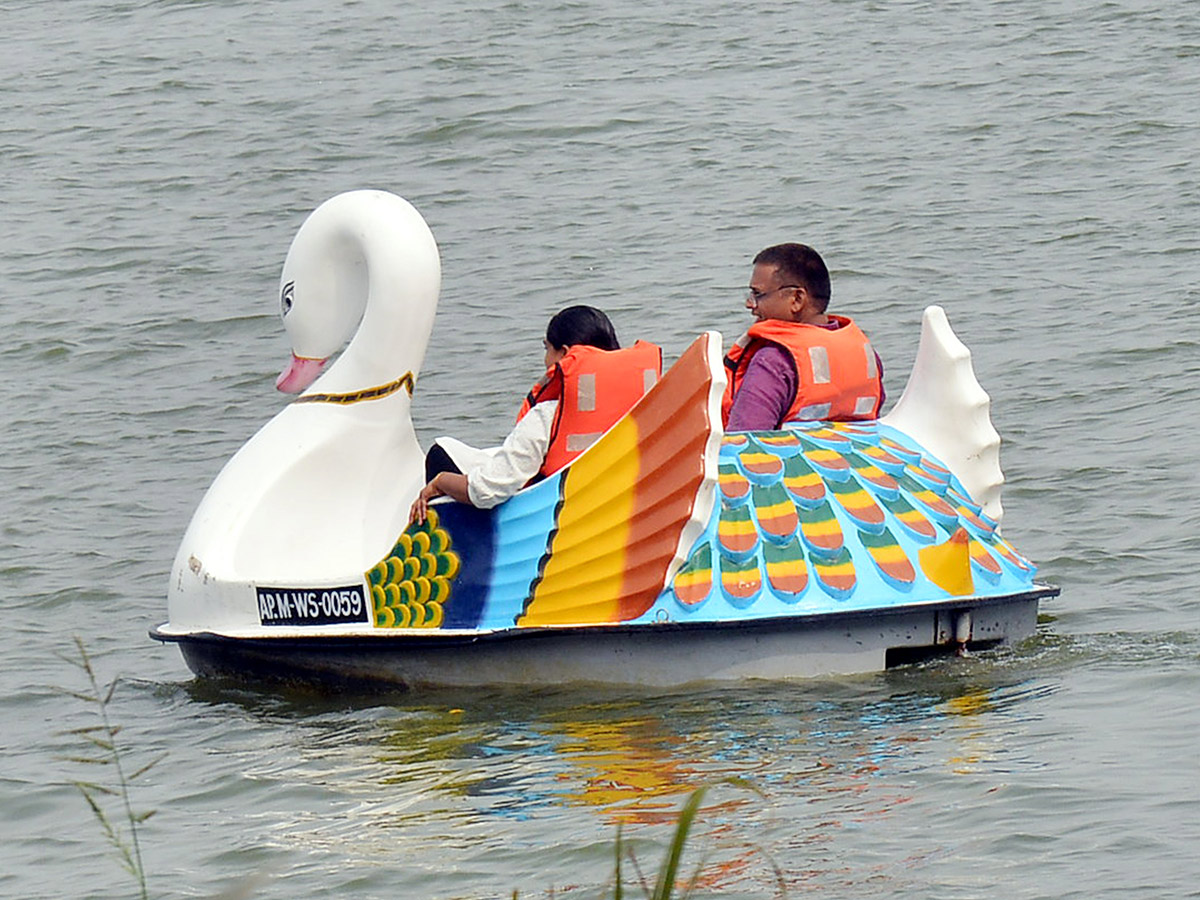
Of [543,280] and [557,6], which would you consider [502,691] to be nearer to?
[543,280]

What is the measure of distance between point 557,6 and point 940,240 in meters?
7.20

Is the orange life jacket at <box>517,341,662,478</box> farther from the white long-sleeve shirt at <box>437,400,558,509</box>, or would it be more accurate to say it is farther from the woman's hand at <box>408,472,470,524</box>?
the woman's hand at <box>408,472,470,524</box>

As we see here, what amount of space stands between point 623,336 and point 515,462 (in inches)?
202

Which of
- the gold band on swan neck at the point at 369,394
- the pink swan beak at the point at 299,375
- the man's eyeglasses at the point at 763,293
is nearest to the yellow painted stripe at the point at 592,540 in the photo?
the man's eyeglasses at the point at 763,293

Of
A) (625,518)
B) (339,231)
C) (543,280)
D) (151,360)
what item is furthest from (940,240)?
(625,518)

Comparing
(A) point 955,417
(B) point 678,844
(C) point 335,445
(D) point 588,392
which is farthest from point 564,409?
(B) point 678,844

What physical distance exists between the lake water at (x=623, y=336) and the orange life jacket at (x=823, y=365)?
939mm

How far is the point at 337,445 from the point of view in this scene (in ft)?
24.5

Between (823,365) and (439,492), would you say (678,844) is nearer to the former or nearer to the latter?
(439,492)

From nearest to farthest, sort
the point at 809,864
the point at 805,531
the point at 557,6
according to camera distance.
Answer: the point at 809,864 → the point at 805,531 → the point at 557,6

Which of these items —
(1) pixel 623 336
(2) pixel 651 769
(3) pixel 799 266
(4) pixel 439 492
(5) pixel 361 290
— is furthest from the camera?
(1) pixel 623 336

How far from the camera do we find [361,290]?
7949 mm

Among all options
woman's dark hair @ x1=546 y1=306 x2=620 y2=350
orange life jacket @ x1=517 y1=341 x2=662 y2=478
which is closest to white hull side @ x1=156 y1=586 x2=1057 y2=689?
orange life jacket @ x1=517 y1=341 x2=662 y2=478

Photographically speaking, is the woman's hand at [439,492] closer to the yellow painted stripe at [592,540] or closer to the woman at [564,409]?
the woman at [564,409]
